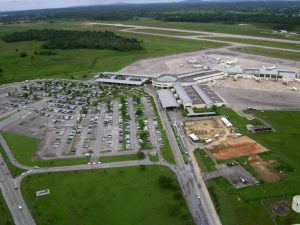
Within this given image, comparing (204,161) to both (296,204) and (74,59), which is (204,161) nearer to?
(296,204)

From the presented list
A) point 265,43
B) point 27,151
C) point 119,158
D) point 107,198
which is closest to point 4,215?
point 107,198

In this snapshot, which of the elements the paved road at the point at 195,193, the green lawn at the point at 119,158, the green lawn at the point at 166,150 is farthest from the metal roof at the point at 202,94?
the green lawn at the point at 119,158

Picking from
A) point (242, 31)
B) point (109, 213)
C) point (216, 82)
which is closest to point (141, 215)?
point (109, 213)

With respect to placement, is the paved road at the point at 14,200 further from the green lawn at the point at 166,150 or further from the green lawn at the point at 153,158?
the green lawn at the point at 166,150

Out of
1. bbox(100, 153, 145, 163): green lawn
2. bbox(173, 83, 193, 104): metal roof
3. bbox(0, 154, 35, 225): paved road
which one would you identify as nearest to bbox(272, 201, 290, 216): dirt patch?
bbox(100, 153, 145, 163): green lawn

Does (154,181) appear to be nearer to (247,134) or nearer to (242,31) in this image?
(247,134)

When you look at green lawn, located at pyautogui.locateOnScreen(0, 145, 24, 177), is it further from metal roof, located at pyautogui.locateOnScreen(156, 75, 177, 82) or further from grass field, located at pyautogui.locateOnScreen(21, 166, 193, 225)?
metal roof, located at pyautogui.locateOnScreen(156, 75, 177, 82)
